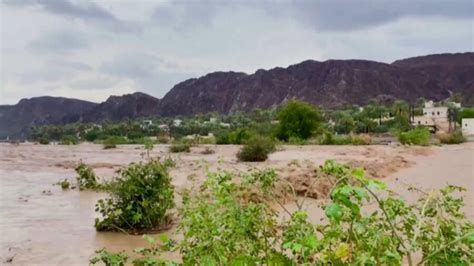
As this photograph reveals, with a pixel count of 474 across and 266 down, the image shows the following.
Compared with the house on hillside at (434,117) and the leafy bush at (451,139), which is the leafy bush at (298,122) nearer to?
the leafy bush at (451,139)

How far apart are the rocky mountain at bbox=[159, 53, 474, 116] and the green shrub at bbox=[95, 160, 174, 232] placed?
140 meters

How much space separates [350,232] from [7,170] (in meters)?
23.1

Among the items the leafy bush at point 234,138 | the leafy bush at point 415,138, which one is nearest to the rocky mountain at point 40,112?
the leafy bush at point 234,138

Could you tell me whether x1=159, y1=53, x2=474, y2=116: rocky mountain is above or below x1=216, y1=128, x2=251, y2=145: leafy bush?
above

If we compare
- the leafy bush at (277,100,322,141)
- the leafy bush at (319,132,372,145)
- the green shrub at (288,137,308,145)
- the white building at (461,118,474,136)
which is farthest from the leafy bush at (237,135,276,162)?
the white building at (461,118,474,136)

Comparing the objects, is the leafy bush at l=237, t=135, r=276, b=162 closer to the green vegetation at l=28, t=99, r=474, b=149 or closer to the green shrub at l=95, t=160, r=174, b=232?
the green vegetation at l=28, t=99, r=474, b=149

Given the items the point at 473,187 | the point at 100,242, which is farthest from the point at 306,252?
the point at 473,187

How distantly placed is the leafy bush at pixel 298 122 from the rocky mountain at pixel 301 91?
3693 inches

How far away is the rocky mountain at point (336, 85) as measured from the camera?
160 m

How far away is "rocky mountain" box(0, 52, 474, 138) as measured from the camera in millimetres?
158750

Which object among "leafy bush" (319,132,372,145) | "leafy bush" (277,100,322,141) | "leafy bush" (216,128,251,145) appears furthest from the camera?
"leafy bush" (277,100,322,141)

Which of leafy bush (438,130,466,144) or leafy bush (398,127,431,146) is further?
leafy bush (438,130,466,144)

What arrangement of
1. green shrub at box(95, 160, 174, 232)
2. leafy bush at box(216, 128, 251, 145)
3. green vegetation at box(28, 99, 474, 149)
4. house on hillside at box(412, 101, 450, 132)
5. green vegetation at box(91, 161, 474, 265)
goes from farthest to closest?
house on hillside at box(412, 101, 450, 132), green vegetation at box(28, 99, 474, 149), leafy bush at box(216, 128, 251, 145), green shrub at box(95, 160, 174, 232), green vegetation at box(91, 161, 474, 265)

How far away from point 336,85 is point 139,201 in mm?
157009
